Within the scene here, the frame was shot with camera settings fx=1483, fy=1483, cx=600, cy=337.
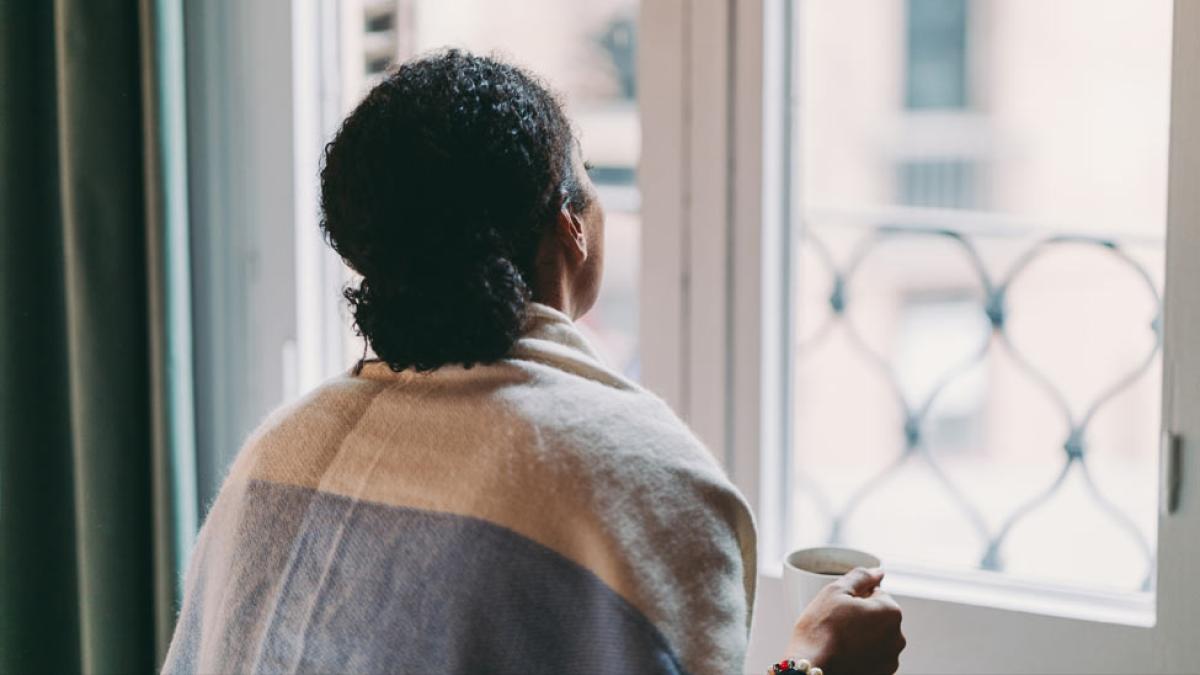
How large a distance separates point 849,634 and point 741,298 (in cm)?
66

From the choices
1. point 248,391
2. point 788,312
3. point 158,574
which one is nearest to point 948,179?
point 788,312

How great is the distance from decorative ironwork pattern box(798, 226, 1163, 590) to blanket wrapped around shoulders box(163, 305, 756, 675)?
700 mm

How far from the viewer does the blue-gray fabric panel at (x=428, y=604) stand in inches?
43.1

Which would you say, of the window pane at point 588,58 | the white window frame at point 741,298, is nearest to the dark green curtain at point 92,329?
the window pane at point 588,58

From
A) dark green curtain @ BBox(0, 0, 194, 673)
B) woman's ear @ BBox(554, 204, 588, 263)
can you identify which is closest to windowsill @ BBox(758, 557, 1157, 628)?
woman's ear @ BBox(554, 204, 588, 263)

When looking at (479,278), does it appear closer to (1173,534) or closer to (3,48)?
(1173,534)

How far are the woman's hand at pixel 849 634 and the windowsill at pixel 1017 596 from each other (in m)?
0.48

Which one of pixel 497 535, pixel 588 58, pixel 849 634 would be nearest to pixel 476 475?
pixel 497 535

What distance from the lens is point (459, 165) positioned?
114cm

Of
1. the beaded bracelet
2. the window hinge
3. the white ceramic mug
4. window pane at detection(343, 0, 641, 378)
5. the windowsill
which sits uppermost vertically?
window pane at detection(343, 0, 641, 378)

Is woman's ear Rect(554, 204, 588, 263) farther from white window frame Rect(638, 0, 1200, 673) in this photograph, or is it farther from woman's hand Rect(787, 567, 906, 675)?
white window frame Rect(638, 0, 1200, 673)

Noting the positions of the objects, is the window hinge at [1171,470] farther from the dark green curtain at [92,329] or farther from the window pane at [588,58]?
the dark green curtain at [92,329]

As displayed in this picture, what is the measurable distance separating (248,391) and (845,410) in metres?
0.82

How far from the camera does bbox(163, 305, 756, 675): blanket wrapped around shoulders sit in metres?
1.10
